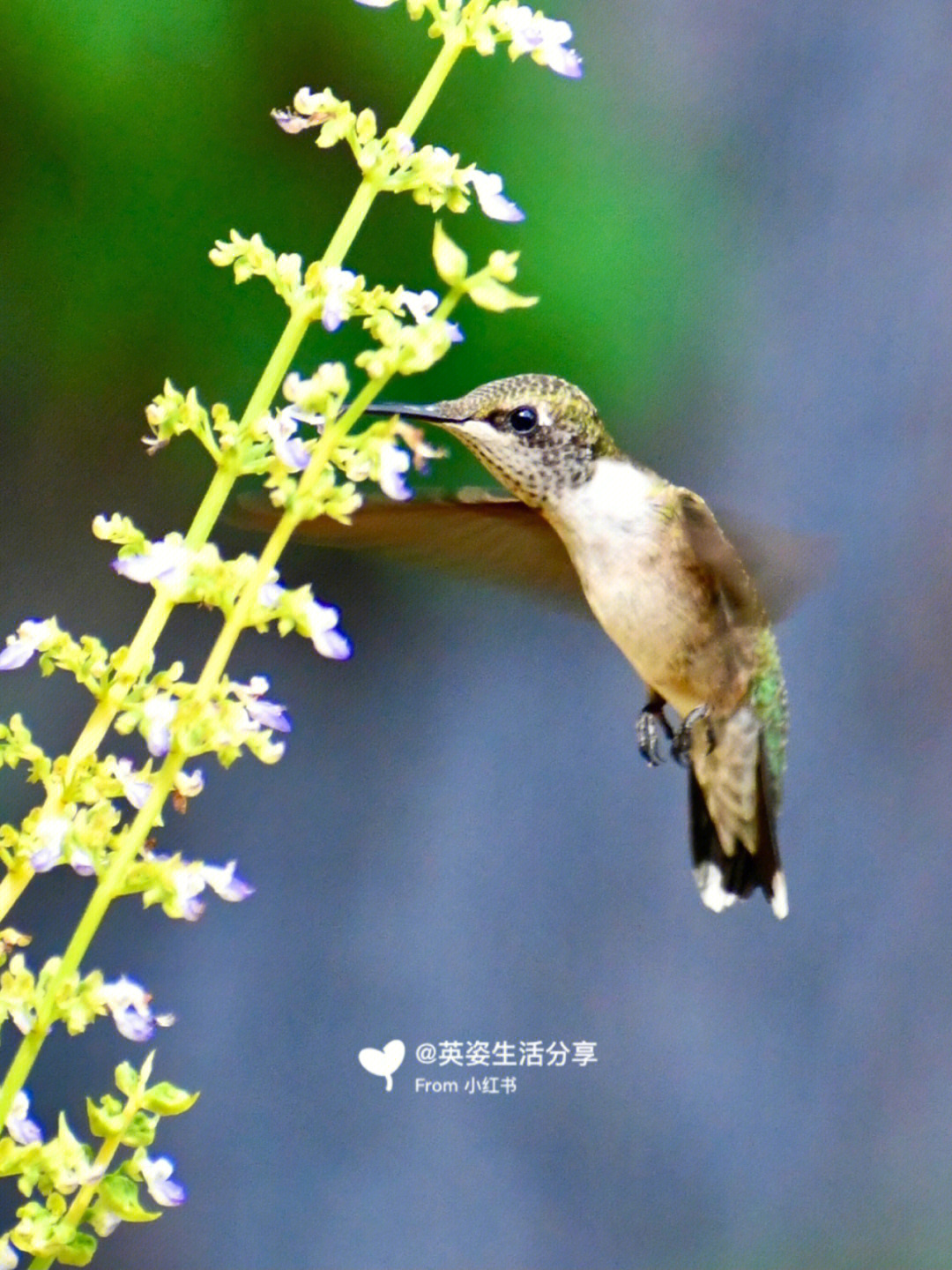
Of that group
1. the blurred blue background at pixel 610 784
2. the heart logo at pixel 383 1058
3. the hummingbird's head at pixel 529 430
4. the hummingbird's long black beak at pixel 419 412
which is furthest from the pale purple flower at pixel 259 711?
the heart logo at pixel 383 1058

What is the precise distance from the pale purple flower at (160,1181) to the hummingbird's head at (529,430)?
0.29m

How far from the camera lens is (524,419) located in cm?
56

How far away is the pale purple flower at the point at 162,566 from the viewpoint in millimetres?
298

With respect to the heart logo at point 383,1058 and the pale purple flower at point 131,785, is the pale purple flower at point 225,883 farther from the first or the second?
the heart logo at point 383,1058

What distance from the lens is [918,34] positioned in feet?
3.37

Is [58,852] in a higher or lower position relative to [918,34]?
lower

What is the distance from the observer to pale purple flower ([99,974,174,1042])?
0.31m

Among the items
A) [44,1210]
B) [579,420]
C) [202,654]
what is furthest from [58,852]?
[202,654]

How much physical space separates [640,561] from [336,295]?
13.1 inches

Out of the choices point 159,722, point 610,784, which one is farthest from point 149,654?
point 610,784

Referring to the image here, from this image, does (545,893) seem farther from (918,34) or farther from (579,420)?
(918,34)

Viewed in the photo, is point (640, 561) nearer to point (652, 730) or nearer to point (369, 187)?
point (652, 730)

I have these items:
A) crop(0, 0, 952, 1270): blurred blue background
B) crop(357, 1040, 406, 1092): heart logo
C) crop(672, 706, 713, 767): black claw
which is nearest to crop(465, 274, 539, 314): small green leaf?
crop(672, 706, 713, 767): black claw

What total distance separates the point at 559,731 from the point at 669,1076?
0.29 metres
